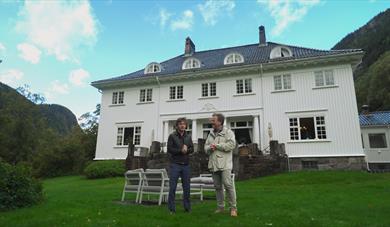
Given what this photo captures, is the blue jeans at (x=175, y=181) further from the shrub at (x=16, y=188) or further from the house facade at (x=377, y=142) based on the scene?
the house facade at (x=377, y=142)

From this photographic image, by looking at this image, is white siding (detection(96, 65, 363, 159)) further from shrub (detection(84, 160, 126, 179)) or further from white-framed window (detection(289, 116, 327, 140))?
shrub (detection(84, 160, 126, 179))

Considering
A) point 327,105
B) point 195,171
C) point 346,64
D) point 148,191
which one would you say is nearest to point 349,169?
point 327,105

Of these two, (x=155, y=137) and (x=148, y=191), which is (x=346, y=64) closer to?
(x=155, y=137)

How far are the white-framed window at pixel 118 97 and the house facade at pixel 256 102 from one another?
0.28ft

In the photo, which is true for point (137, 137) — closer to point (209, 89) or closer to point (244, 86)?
point (209, 89)

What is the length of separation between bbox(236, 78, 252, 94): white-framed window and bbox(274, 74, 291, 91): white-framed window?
1.85m

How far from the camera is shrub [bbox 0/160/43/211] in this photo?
259 inches

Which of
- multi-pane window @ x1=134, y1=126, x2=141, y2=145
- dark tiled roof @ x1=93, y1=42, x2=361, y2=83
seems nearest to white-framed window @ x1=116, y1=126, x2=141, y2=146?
multi-pane window @ x1=134, y1=126, x2=141, y2=145

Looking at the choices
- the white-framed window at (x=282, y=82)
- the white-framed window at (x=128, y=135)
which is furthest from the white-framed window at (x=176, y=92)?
the white-framed window at (x=282, y=82)

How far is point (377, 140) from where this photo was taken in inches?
1054

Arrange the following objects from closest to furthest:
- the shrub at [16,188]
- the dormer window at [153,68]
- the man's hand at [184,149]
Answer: the man's hand at [184,149]
the shrub at [16,188]
the dormer window at [153,68]

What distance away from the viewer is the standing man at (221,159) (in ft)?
17.1

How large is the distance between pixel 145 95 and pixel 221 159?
18.9 metres

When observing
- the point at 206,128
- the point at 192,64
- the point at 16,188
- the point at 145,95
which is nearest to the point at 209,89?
the point at 192,64
